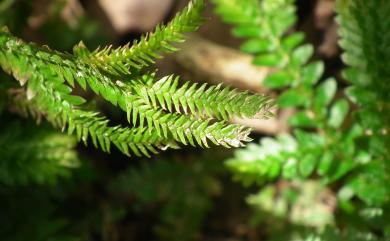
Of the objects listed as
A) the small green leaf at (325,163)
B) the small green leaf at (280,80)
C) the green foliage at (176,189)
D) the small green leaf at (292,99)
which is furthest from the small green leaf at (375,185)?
the green foliage at (176,189)

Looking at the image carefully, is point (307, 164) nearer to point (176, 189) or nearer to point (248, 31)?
point (248, 31)

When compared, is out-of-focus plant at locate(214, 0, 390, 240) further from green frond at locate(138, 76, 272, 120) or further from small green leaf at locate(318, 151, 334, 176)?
green frond at locate(138, 76, 272, 120)

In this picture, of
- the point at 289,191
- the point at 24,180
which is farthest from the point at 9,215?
the point at 289,191

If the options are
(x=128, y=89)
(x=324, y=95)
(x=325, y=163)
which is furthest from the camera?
(x=324, y=95)

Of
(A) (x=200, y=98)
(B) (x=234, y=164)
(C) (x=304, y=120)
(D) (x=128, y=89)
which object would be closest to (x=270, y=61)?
(C) (x=304, y=120)

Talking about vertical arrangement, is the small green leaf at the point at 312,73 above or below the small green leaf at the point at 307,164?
above

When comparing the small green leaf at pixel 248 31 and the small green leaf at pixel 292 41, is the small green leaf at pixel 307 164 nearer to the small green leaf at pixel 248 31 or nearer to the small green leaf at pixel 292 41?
the small green leaf at pixel 292 41

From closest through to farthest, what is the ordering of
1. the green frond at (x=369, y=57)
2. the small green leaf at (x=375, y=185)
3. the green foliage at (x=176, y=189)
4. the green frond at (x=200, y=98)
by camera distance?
1. the green frond at (x=200, y=98)
2. the green frond at (x=369, y=57)
3. the small green leaf at (x=375, y=185)
4. the green foliage at (x=176, y=189)
